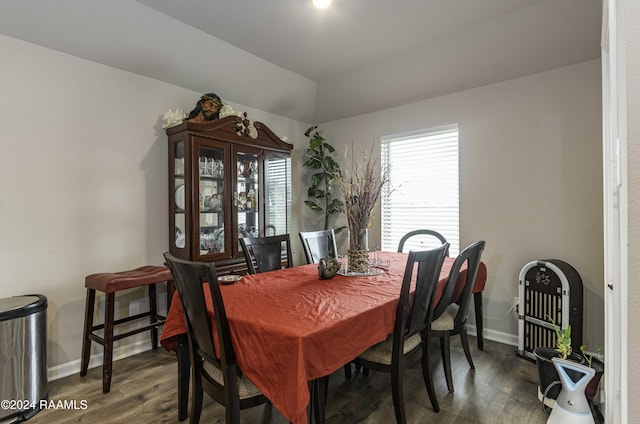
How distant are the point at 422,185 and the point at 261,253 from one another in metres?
2.05

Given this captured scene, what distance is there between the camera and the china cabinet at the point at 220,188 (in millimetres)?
2848

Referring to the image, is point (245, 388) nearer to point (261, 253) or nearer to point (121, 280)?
point (261, 253)

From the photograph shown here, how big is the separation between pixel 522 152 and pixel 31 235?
400cm

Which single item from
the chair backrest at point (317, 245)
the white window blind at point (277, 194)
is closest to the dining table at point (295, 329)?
the chair backrest at point (317, 245)

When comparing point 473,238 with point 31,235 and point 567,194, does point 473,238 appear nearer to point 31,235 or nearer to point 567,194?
point 567,194

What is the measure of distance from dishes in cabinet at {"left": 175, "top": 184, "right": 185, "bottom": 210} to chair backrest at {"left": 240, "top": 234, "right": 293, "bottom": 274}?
830mm

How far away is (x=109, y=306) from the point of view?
227 cm

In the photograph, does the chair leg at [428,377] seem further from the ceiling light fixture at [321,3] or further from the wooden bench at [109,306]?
the ceiling light fixture at [321,3]

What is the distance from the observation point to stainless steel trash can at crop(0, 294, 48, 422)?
Result: 1874mm

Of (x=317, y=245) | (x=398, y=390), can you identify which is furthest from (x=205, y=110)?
(x=398, y=390)

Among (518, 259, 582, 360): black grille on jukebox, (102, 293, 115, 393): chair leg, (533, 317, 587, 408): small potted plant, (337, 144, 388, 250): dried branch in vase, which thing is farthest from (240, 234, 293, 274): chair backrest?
(518, 259, 582, 360): black grille on jukebox

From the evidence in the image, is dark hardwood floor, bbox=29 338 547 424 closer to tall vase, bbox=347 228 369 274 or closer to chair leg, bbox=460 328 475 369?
chair leg, bbox=460 328 475 369

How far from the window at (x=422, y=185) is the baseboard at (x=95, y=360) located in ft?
8.70

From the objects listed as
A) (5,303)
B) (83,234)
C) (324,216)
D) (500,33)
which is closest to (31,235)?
(83,234)
